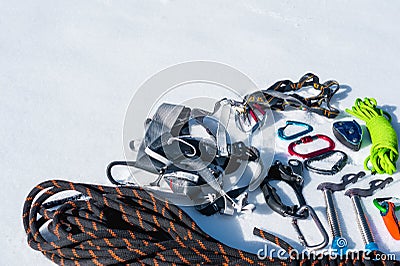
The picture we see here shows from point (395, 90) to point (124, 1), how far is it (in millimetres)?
1214

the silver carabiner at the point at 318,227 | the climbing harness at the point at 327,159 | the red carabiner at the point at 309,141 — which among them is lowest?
the silver carabiner at the point at 318,227

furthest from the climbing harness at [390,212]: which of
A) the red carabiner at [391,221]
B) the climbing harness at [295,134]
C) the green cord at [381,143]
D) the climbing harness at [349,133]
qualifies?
the climbing harness at [295,134]

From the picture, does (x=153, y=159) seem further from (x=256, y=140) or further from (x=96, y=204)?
(x=256, y=140)

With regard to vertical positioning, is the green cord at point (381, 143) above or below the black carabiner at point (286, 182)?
above

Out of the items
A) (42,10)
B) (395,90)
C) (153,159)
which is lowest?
(153,159)

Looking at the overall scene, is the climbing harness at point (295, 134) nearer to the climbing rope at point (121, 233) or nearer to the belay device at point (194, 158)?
the belay device at point (194, 158)

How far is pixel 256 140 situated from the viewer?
5.54 ft

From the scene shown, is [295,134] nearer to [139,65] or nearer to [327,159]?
[327,159]

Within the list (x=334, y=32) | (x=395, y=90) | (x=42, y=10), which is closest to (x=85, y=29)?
(x=42, y=10)

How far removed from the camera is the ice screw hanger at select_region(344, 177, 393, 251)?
1359mm

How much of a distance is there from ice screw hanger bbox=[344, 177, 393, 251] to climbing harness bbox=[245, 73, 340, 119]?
334mm

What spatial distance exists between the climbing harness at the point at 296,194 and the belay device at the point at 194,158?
0.05 metres

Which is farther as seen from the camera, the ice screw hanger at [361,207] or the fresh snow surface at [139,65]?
the fresh snow surface at [139,65]

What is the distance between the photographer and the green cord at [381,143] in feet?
5.12
